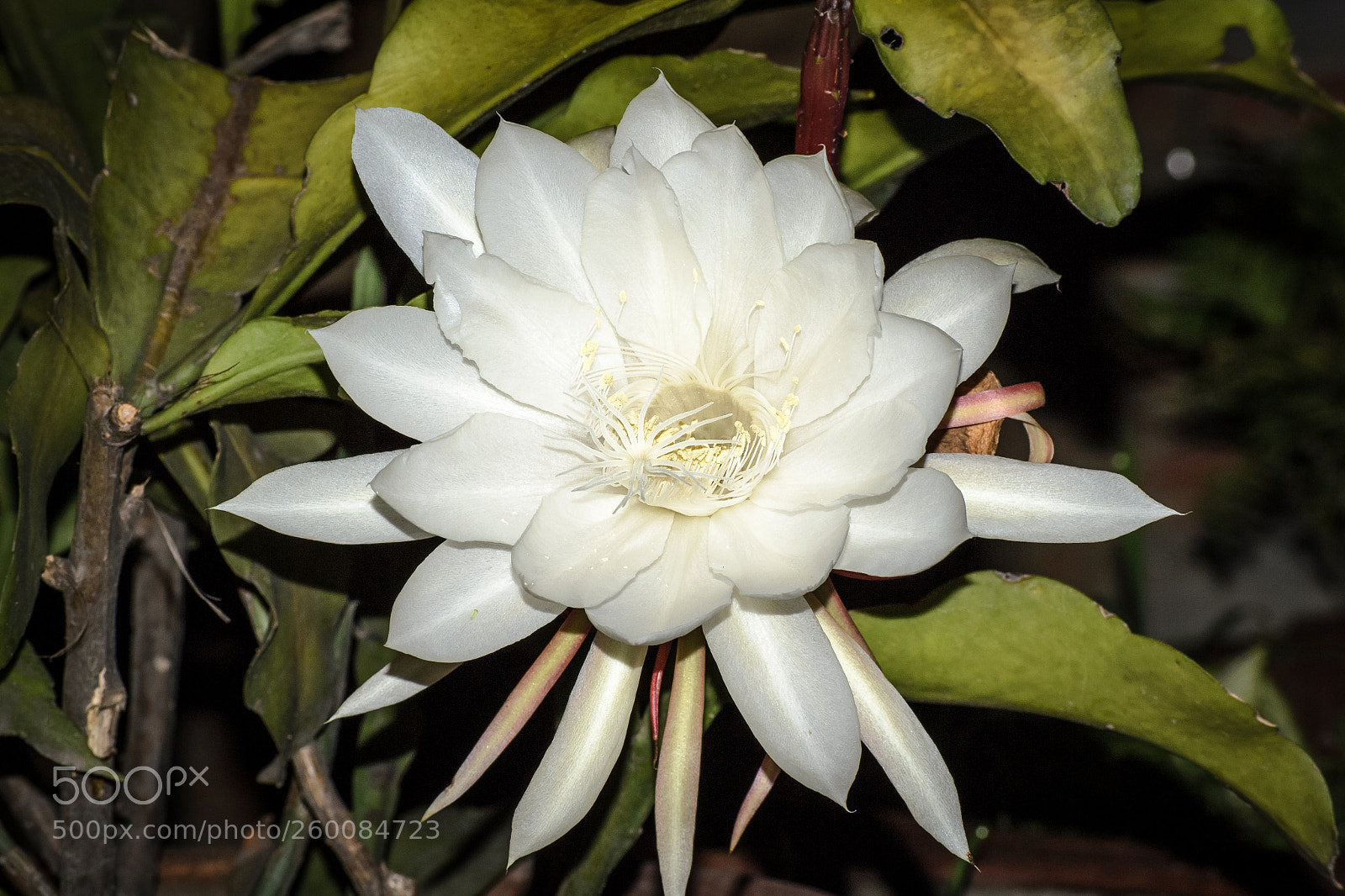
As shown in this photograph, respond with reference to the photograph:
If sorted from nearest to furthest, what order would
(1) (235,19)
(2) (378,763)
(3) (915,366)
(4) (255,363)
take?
1. (3) (915,366)
2. (4) (255,363)
3. (2) (378,763)
4. (1) (235,19)

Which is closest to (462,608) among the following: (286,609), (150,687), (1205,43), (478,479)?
(478,479)

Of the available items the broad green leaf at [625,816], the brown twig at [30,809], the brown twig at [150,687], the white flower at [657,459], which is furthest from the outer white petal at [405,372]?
the brown twig at [30,809]

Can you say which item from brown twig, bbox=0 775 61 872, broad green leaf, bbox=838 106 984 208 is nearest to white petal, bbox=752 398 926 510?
broad green leaf, bbox=838 106 984 208

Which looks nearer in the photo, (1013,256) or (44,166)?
(1013,256)

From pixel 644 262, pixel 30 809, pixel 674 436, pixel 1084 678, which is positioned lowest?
pixel 30 809

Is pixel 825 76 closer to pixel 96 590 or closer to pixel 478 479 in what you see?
pixel 478 479

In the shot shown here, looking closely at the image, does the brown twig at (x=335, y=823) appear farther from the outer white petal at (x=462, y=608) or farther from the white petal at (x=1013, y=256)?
the white petal at (x=1013, y=256)

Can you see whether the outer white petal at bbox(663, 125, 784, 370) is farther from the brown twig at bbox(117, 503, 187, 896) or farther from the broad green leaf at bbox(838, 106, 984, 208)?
the brown twig at bbox(117, 503, 187, 896)
